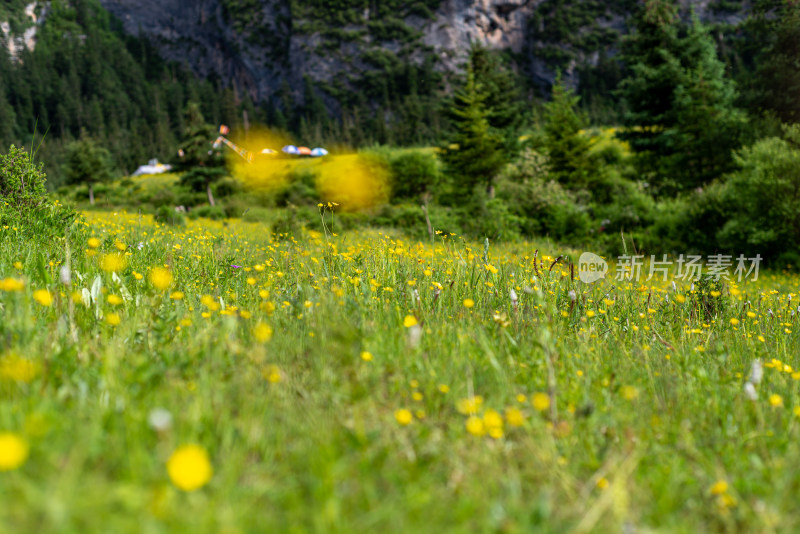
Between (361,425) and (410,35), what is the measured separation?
6284 inches

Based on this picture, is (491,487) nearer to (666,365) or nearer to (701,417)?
(701,417)

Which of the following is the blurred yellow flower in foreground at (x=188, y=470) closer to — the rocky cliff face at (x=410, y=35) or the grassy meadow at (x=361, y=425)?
the grassy meadow at (x=361, y=425)

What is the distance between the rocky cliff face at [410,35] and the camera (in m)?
140

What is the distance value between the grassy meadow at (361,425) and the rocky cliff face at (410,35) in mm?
142704

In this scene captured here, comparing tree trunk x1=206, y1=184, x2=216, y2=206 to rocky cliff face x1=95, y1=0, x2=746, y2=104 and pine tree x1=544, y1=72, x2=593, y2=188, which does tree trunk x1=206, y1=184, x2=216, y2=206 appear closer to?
pine tree x1=544, y1=72, x2=593, y2=188

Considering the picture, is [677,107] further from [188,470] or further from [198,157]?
[198,157]

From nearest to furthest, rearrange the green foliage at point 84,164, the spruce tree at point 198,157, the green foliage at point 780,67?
the green foliage at point 780,67
the spruce tree at point 198,157
the green foliage at point 84,164

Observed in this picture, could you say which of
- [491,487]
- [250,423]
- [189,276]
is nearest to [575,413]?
[491,487]

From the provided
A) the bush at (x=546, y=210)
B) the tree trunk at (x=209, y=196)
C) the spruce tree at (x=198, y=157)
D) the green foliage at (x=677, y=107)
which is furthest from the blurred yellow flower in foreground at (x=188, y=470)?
the tree trunk at (x=209, y=196)

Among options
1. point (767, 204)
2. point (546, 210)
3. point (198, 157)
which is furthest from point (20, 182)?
point (198, 157)

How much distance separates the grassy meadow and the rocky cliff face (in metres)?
143

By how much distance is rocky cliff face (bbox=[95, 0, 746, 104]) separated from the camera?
13988 cm

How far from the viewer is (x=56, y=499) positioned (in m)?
0.94

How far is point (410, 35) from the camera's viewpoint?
145 metres
